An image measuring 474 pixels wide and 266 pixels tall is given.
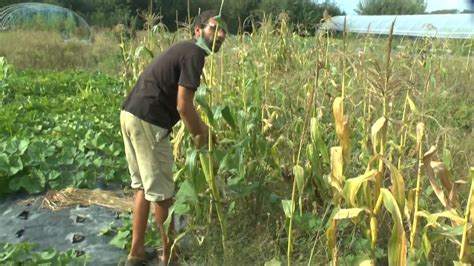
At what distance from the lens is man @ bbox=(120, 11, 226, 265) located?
3049mm

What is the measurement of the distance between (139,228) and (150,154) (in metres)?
0.42

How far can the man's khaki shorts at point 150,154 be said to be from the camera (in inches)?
124

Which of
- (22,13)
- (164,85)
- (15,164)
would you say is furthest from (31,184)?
(22,13)

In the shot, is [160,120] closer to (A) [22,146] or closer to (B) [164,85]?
(B) [164,85]

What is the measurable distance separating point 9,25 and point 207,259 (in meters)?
18.6

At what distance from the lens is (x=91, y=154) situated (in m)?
4.58

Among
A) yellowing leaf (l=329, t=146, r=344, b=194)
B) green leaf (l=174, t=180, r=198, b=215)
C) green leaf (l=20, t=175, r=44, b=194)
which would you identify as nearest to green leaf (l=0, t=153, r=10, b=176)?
green leaf (l=20, t=175, r=44, b=194)

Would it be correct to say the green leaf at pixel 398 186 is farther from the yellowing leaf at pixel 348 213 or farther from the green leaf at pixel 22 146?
the green leaf at pixel 22 146

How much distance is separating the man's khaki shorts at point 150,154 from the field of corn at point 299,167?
0.41ft

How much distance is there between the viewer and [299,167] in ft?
8.93

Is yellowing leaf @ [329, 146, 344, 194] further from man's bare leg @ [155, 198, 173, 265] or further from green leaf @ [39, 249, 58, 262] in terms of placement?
green leaf @ [39, 249, 58, 262]

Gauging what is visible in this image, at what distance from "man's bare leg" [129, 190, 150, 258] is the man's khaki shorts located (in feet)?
0.32

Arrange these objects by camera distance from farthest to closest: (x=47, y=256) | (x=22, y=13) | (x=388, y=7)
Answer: (x=388, y=7), (x=22, y=13), (x=47, y=256)

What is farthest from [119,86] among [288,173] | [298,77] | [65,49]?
[65,49]
